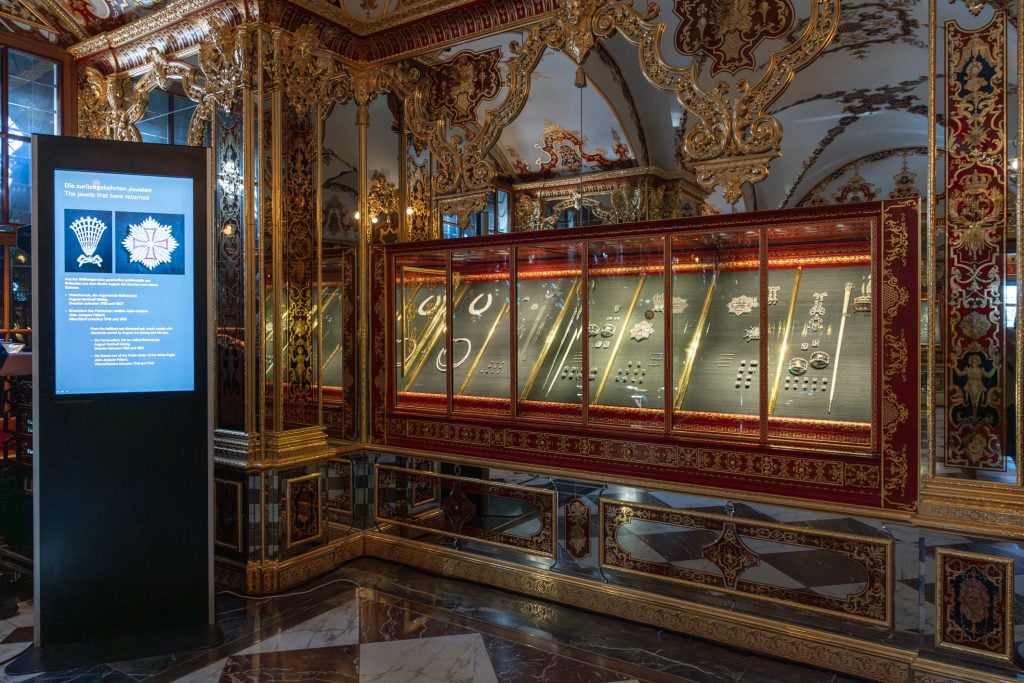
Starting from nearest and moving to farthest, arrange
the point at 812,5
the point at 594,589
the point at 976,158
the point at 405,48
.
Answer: the point at 976,158
the point at 812,5
the point at 594,589
the point at 405,48

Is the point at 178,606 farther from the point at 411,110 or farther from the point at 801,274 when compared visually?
the point at 801,274

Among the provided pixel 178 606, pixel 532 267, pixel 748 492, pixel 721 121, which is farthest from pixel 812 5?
pixel 178 606

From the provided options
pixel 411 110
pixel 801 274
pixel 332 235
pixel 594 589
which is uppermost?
pixel 411 110

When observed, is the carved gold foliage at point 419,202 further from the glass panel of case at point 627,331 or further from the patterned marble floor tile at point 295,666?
the patterned marble floor tile at point 295,666

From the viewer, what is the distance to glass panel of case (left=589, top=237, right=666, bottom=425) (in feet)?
12.1

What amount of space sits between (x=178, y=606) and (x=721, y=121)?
12.7 feet

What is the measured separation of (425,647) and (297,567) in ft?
4.18

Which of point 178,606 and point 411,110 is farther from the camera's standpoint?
point 411,110

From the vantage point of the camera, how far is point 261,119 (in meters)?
4.05

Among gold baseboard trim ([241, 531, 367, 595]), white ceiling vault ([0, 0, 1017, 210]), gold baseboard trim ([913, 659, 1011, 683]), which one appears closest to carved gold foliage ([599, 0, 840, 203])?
white ceiling vault ([0, 0, 1017, 210])

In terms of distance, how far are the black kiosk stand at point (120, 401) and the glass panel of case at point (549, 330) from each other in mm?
1807

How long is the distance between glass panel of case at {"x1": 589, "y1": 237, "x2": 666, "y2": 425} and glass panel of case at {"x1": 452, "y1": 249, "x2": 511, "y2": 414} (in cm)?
55

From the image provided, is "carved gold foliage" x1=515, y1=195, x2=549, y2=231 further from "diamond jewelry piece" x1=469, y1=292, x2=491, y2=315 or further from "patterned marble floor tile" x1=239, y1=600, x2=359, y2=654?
"patterned marble floor tile" x1=239, y1=600, x2=359, y2=654

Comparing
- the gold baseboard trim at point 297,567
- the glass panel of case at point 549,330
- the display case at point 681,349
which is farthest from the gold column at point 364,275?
the glass panel of case at point 549,330
